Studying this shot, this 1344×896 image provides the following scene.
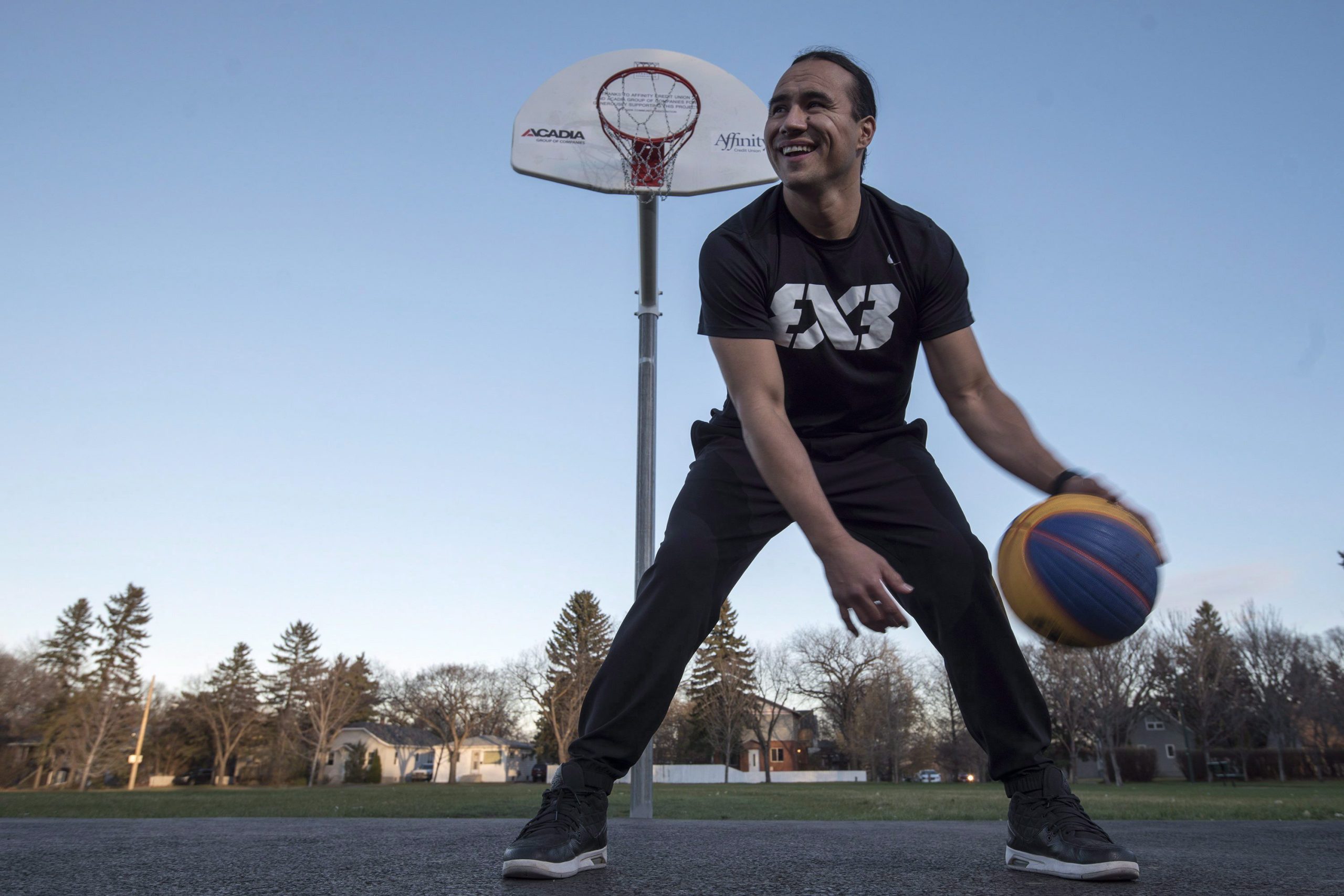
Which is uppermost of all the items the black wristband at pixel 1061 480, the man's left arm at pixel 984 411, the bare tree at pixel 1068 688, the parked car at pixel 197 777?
the bare tree at pixel 1068 688

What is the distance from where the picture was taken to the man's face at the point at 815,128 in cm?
272

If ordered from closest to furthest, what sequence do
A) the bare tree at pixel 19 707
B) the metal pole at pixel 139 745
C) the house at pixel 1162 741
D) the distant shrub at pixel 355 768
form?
the bare tree at pixel 19 707
the metal pole at pixel 139 745
the house at pixel 1162 741
the distant shrub at pixel 355 768

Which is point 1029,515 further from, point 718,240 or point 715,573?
point 718,240

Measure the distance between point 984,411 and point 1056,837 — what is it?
1.33m

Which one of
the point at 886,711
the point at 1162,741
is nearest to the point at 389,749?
the point at 886,711

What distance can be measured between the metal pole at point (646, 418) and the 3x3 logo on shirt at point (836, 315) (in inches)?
152

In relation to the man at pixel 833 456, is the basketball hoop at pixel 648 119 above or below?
above

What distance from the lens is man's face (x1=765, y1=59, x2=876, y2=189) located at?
2717 millimetres

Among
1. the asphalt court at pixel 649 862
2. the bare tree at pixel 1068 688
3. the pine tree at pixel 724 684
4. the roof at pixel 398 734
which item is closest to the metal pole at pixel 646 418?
the asphalt court at pixel 649 862

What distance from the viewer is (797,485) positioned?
2326mm

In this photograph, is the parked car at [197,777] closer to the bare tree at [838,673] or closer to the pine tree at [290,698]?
the pine tree at [290,698]

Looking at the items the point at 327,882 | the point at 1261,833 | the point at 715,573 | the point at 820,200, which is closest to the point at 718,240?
the point at 820,200

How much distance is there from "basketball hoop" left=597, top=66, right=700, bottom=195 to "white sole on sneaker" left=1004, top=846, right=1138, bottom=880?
6664 mm

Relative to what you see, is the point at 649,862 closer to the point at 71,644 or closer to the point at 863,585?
the point at 863,585
